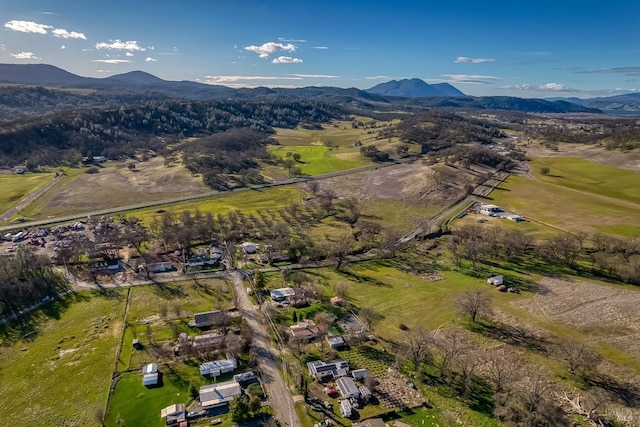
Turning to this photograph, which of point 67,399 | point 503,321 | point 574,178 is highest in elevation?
point 574,178

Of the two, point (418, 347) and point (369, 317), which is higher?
point (418, 347)

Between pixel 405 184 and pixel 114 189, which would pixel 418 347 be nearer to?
pixel 405 184

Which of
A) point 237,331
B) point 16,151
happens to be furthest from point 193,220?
point 16,151

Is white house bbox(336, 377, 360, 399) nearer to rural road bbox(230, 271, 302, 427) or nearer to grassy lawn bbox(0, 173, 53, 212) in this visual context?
rural road bbox(230, 271, 302, 427)

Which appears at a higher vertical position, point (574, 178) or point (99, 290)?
point (574, 178)

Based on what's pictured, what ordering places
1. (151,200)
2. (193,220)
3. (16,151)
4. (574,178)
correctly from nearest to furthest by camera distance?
(193,220)
(151,200)
(574,178)
(16,151)

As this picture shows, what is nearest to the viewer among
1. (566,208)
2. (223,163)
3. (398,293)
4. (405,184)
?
(398,293)

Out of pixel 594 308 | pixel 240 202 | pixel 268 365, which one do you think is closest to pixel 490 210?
pixel 594 308

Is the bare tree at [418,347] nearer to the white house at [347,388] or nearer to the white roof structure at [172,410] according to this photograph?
the white house at [347,388]

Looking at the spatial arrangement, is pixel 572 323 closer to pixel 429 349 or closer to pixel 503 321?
pixel 503 321
